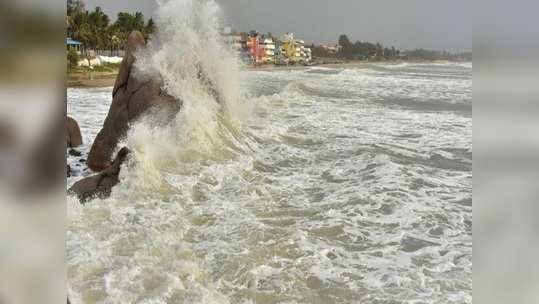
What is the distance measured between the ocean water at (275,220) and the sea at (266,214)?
0.01 m

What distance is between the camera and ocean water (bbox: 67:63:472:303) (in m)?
2.70

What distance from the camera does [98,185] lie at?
414cm

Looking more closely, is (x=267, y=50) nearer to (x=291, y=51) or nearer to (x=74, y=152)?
(x=291, y=51)

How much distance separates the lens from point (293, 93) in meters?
14.2

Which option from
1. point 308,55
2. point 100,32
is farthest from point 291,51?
point 100,32

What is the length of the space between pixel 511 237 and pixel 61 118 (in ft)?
2.61

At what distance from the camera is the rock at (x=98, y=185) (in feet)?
13.1

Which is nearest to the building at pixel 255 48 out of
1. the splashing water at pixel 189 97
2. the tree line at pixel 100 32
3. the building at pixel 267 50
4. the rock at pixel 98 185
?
the building at pixel 267 50

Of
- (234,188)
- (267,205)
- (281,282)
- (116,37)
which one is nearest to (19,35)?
(281,282)

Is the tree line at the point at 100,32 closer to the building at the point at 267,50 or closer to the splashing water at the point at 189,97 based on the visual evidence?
the building at the point at 267,50

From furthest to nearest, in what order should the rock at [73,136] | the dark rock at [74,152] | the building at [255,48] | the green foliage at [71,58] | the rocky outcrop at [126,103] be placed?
the building at [255,48]
the rock at [73,136]
the dark rock at [74,152]
the rocky outcrop at [126,103]
the green foliage at [71,58]

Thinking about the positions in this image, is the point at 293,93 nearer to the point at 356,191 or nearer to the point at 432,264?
the point at 356,191

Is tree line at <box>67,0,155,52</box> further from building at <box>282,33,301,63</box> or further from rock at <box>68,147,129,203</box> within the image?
rock at <box>68,147,129,203</box>

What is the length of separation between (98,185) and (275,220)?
1631 mm
